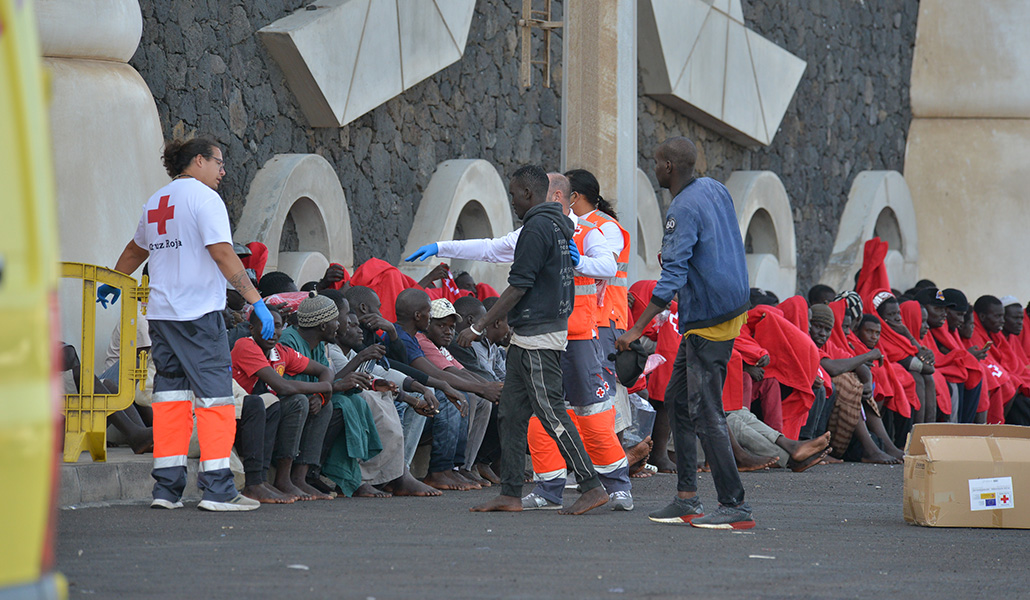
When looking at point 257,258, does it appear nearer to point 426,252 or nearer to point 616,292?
point 426,252

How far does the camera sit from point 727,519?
604cm

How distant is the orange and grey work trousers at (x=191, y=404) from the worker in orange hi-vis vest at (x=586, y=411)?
4.00 feet

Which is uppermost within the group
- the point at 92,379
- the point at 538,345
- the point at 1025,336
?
the point at 538,345

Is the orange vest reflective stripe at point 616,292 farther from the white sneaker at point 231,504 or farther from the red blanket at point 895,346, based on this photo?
the red blanket at point 895,346

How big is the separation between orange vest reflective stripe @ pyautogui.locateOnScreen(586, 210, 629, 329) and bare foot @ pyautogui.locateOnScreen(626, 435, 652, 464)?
105 centimetres

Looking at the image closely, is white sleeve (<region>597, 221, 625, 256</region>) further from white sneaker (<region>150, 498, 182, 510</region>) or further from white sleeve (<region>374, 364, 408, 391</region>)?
white sneaker (<region>150, 498, 182, 510</region>)

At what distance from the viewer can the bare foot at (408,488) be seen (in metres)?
7.45

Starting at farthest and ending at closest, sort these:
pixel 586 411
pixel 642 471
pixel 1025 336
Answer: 1. pixel 1025 336
2. pixel 642 471
3. pixel 586 411

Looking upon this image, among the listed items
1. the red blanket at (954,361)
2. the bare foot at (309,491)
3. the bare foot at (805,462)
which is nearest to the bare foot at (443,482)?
the bare foot at (309,491)

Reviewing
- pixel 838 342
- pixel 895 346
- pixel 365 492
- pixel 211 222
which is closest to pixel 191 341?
pixel 211 222

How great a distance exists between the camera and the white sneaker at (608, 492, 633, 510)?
666cm

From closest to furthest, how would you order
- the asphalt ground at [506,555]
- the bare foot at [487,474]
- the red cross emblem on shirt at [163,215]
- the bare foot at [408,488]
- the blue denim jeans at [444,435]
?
the asphalt ground at [506,555], the red cross emblem on shirt at [163,215], the bare foot at [408,488], the blue denim jeans at [444,435], the bare foot at [487,474]

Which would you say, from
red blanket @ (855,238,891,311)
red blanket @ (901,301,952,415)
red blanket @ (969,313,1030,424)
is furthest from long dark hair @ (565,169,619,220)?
red blanket @ (855,238,891,311)

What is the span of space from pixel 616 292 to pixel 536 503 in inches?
63.8
